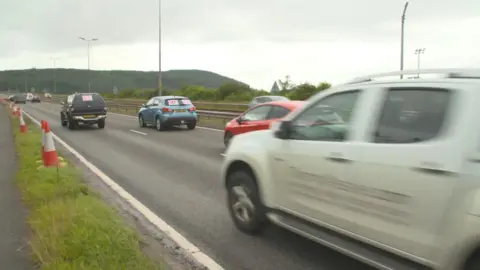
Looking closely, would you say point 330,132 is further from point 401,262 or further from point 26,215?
point 26,215

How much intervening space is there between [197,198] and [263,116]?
5.01m

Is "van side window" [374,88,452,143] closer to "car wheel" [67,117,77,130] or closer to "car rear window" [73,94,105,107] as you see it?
"car wheel" [67,117,77,130]

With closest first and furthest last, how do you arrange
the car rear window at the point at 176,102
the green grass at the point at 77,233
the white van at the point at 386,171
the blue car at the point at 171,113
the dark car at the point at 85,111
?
the white van at the point at 386,171 → the green grass at the point at 77,233 → the blue car at the point at 171,113 → the car rear window at the point at 176,102 → the dark car at the point at 85,111

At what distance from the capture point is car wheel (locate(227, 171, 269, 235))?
5746 mm

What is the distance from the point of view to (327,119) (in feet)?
16.5

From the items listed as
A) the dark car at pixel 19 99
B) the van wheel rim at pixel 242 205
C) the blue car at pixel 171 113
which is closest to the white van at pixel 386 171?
the van wheel rim at pixel 242 205

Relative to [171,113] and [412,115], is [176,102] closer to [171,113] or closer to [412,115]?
[171,113]

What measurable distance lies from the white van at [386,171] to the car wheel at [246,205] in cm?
15

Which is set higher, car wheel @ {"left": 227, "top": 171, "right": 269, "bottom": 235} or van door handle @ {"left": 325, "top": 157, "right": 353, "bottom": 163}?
van door handle @ {"left": 325, "top": 157, "right": 353, "bottom": 163}

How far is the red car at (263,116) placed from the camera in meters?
12.2

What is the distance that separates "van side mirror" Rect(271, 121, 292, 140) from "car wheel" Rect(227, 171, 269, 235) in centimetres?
73

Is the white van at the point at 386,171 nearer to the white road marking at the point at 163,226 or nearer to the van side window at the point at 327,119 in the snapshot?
the van side window at the point at 327,119

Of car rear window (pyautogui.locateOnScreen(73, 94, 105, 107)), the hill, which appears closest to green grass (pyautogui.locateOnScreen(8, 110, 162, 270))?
car rear window (pyautogui.locateOnScreen(73, 94, 105, 107))

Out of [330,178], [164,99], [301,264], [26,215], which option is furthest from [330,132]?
[164,99]
